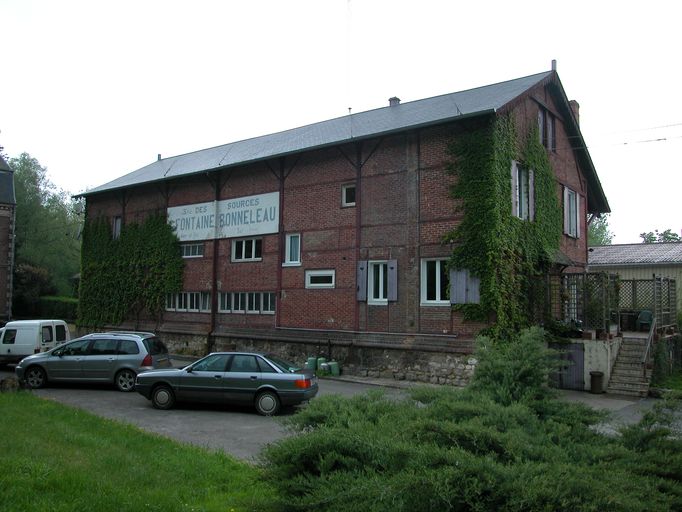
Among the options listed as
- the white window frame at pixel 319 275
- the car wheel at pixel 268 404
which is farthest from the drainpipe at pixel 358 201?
the car wheel at pixel 268 404

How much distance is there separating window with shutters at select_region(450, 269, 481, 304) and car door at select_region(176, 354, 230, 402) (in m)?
7.16

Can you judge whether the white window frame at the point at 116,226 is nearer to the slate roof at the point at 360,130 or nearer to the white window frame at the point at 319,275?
the slate roof at the point at 360,130

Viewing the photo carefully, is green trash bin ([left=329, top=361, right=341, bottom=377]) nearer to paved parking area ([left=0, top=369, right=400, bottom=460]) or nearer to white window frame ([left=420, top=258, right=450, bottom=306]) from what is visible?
paved parking area ([left=0, top=369, right=400, bottom=460])

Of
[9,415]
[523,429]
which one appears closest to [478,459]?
[523,429]

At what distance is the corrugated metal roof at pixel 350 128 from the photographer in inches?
710

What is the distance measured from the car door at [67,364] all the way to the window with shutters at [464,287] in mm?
10640

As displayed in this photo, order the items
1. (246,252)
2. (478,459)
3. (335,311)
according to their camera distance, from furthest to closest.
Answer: (246,252) → (335,311) → (478,459)

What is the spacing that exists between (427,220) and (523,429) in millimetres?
13582

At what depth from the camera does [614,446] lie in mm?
4438

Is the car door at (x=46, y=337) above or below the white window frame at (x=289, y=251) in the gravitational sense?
below

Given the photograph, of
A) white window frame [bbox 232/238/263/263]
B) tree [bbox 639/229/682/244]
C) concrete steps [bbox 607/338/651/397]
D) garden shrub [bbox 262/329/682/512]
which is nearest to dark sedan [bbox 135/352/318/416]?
garden shrub [bbox 262/329/682/512]

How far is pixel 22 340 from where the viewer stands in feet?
64.6

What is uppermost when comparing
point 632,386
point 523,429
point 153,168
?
point 153,168

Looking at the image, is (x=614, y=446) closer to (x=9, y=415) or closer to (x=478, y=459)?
(x=478, y=459)
